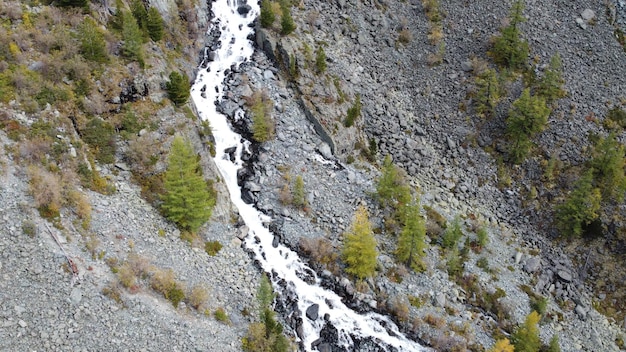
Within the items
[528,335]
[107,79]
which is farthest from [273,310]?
[107,79]

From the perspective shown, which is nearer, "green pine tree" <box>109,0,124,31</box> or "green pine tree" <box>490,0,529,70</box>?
"green pine tree" <box>109,0,124,31</box>

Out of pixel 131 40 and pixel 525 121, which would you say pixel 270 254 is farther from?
pixel 525 121

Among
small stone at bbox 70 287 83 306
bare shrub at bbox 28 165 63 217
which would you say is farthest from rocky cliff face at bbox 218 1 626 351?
small stone at bbox 70 287 83 306

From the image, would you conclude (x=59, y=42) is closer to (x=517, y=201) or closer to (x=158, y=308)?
(x=158, y=308)

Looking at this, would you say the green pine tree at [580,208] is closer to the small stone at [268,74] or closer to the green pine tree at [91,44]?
the small stone at [268,74]

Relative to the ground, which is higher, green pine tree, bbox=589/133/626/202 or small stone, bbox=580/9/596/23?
small stone, bbox=580/9/596/23

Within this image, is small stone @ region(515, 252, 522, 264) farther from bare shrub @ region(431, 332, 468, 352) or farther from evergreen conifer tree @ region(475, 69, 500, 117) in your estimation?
evergreen conifer tree @ region(475, 69, 500, 117)

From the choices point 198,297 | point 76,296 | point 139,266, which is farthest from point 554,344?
point 76,296
